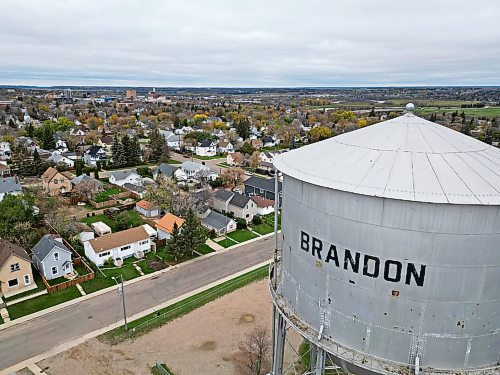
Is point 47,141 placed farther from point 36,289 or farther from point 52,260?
point 36,289

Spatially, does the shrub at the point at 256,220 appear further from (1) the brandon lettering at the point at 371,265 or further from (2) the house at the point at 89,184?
(1) the brandon lettering at the point at 371,265

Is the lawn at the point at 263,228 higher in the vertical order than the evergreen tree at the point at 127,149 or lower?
lower

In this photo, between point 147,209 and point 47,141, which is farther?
point 47,141

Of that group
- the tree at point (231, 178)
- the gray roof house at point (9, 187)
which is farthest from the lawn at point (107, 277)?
the tree at point (231, 178)

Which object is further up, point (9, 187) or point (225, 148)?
point (9, 187)

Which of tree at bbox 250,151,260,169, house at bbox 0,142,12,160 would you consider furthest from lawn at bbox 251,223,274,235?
house at bbox 0,142,12,160

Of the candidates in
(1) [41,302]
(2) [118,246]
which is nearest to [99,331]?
(1) [41,302]

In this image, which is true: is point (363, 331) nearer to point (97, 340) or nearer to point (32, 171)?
point (97, 340)
